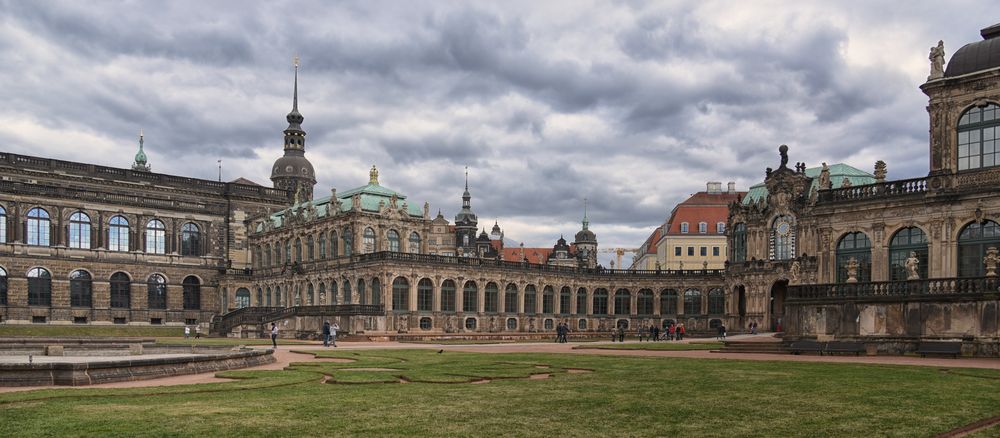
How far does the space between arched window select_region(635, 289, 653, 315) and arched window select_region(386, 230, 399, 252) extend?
1136 inches

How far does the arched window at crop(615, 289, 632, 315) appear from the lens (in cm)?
9856

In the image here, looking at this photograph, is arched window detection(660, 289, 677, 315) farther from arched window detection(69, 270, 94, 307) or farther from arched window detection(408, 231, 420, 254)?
arched window detection(69, 270, 94, 307)

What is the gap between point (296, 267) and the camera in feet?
302

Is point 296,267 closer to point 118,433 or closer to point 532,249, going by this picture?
point 118,433

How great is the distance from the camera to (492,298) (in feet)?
292

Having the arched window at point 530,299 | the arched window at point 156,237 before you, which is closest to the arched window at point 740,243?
the arched window at point 530,299

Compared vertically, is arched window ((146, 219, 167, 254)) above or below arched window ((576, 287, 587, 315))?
above

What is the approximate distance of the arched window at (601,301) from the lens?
321 ft

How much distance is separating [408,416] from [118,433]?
489 cm

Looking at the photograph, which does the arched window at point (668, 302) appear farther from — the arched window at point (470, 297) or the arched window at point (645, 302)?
the arched window at point (470, 297)

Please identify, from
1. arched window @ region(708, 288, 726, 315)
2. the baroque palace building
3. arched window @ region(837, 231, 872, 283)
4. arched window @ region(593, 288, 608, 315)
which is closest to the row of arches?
arched window @ region(593, 288, 608, 315)

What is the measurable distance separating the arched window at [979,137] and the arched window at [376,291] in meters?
50.6

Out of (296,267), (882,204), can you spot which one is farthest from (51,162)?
(882,204)

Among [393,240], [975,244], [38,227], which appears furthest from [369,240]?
[975,244]
